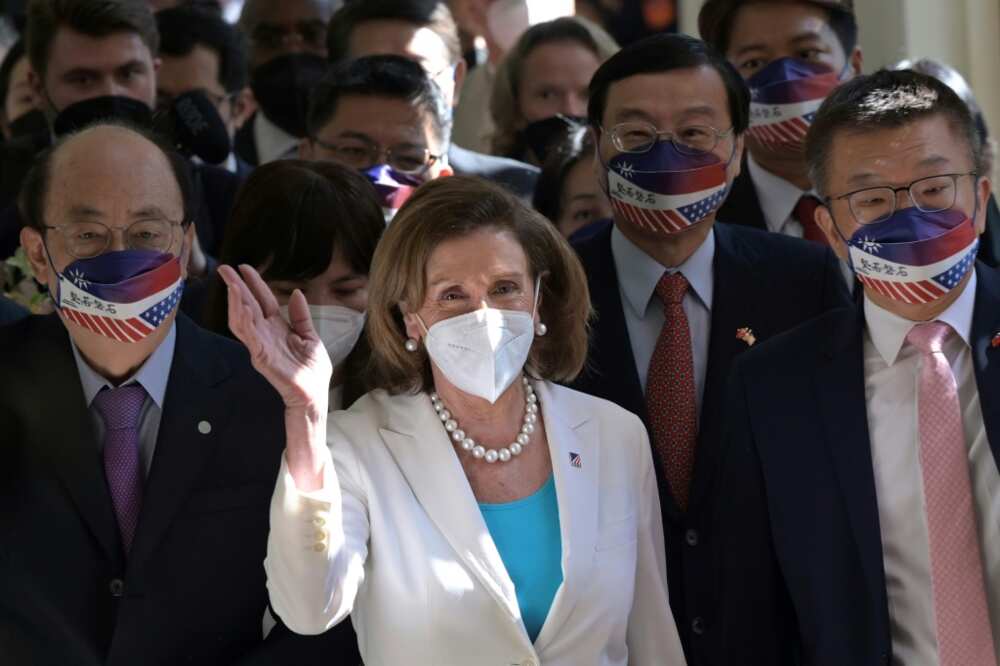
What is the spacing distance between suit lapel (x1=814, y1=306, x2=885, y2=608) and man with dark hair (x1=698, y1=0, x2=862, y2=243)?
1.30 m

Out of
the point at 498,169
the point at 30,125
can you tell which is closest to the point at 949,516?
the point at 498,169

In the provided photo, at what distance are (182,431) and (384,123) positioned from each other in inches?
Result: 64.5

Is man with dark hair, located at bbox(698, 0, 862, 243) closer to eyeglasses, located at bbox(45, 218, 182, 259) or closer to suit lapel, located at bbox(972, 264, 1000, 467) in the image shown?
suit lapel, located at bbox(972, 264, 1000, 467)

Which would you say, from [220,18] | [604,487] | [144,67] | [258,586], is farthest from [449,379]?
[220,18]

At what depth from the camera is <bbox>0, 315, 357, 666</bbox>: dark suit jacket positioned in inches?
153

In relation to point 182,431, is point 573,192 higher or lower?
higher

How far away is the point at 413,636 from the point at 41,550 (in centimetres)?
88

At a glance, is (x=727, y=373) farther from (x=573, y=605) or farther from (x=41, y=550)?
(x=41, y=550)

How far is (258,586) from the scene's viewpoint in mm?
4043

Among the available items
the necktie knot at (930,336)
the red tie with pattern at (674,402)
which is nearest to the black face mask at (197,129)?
the red tie with pattern at (674,402)

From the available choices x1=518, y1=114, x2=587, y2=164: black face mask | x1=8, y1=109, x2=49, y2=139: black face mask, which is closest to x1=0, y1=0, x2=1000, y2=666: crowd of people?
x1=518, y1=114, x2=587, y2=164: black face mask

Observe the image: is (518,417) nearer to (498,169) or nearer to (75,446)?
(75,446)

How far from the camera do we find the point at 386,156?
17.6 feet

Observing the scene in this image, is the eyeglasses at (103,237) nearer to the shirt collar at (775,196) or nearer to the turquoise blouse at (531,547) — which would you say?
the turquoise blouse at (531,547)
